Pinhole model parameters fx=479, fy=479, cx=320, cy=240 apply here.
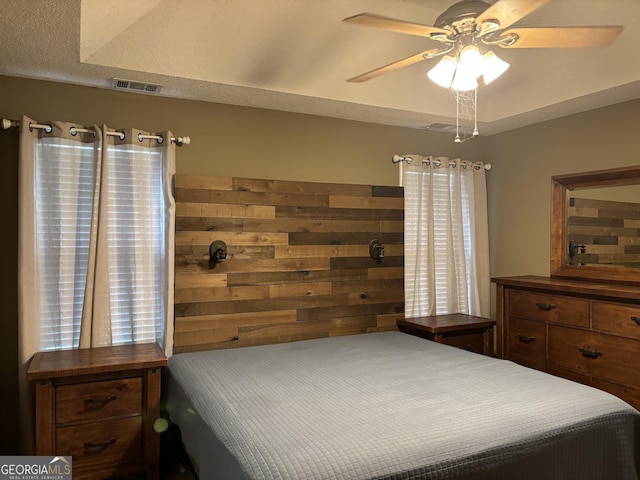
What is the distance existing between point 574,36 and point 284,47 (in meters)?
1.50

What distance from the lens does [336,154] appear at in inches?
141

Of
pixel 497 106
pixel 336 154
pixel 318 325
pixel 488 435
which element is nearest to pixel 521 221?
pixel 497 106

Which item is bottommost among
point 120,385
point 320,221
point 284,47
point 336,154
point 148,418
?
point 148,418

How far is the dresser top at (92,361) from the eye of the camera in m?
2.31

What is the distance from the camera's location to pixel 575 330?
297 centimetres

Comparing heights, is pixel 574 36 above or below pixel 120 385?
above

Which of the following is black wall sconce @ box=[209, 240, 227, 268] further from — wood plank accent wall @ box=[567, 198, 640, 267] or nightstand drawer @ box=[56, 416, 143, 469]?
wood plank accent wall @ box=[567, 198, 640, 267]

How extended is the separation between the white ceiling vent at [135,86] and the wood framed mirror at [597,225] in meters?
2.86

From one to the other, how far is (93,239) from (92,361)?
69 cm

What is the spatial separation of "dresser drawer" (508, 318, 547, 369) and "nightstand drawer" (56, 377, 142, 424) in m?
2.50

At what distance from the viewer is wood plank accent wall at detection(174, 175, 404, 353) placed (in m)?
3.08

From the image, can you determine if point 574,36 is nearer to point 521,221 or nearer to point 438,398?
point 438,398

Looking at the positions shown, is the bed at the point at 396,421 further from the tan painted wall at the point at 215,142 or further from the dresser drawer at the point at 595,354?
the tan painted wall at the point at 215,142

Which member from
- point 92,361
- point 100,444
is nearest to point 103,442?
point 100,444
